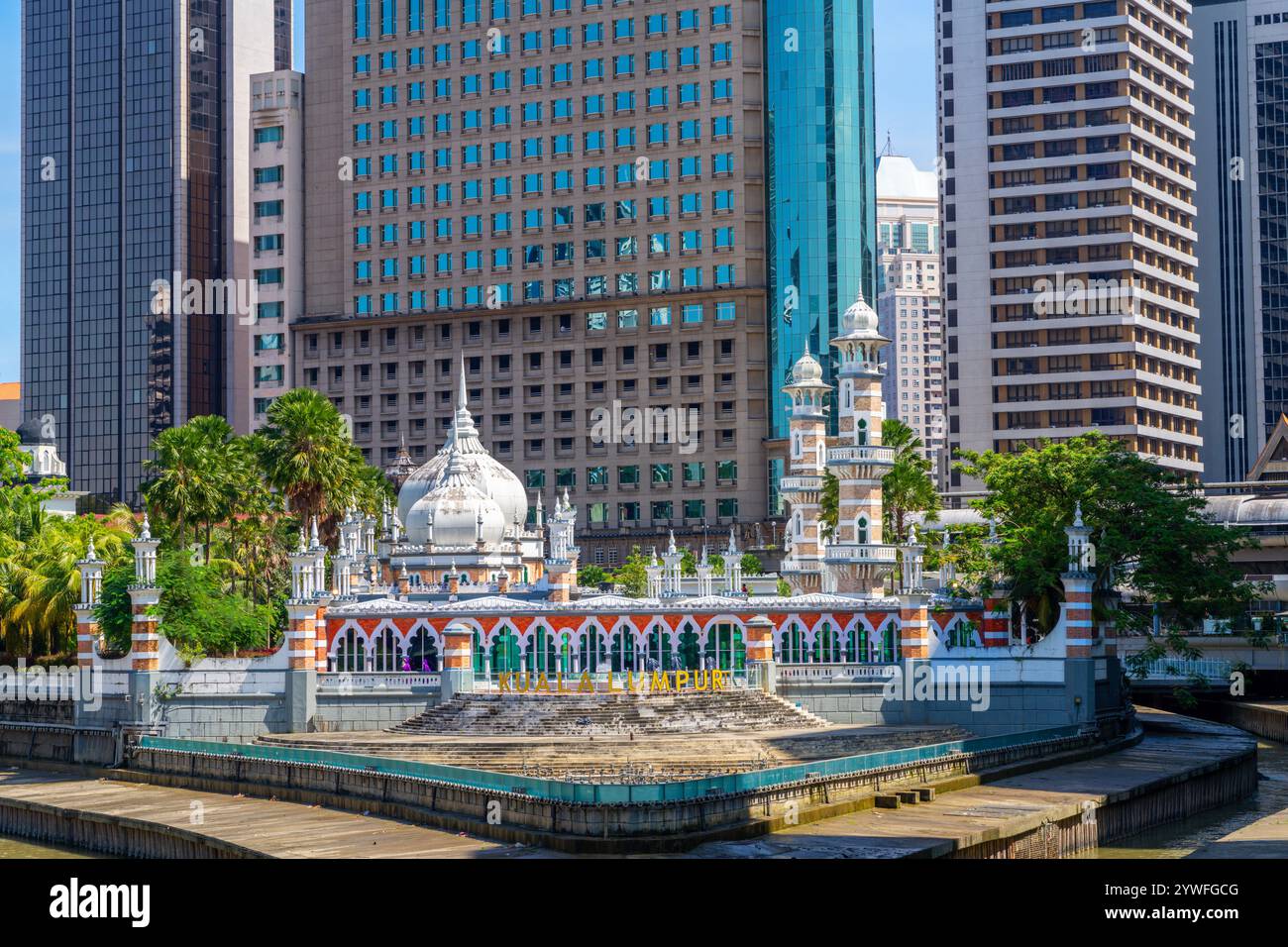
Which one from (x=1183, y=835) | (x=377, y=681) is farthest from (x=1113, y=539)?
(x=377, y=681)

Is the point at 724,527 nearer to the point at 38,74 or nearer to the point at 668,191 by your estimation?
the point at 668,191

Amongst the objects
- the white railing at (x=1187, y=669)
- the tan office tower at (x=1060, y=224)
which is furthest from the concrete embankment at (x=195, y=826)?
the tan office tower at (x=1060, y=224)

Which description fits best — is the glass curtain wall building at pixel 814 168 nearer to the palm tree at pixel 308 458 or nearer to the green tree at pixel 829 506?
the green tree at pixel 829 506

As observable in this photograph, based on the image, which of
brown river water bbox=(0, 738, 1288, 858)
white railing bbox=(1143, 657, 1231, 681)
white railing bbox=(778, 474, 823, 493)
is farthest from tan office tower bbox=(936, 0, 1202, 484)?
brown river water bbox=(0, 738, 1288, 858)

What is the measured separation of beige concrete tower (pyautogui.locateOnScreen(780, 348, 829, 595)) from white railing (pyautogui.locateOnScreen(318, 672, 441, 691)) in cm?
1875

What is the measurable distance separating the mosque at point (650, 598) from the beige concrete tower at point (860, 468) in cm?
7

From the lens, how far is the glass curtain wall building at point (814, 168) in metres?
136

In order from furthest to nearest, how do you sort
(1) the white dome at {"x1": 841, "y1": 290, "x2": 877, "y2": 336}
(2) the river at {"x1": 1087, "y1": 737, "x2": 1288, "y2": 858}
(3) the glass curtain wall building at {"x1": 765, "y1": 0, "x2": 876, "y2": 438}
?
1. (3) the glass curtain wall building at {"x1": 765, "y1": 0, "x2": 876, "y2": 438}
2. (1) the white dome at {"x1": 841, "y1": 290, "x2": 877, "y2": 336}
3. (2) the river at {"x1": 1087, "y1": 737, "x2": 1288, "y2": 858}

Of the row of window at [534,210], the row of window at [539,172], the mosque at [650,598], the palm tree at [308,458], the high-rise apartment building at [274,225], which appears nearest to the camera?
the mosque at [650,598]

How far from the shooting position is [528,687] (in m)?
63.2

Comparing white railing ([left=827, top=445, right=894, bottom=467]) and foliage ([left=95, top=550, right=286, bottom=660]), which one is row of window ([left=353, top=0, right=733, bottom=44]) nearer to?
white railing ([left=827, top=445, right=894, bottom=467])

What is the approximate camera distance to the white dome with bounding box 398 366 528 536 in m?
88.1

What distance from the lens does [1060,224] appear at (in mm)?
139750

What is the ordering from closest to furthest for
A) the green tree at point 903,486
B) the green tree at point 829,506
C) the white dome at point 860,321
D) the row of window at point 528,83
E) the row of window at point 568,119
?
the white dome at point 860,321
the green tree at point 903,486
the green tree at point 829,506
the row of window at point 568,119
the row of window at point 528,83
